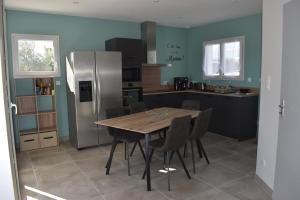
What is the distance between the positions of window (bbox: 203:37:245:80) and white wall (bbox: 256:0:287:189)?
276 cm

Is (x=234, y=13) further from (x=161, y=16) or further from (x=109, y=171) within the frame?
(x=109, y=171)

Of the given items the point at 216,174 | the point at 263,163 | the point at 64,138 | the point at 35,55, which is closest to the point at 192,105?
the point at 216,174

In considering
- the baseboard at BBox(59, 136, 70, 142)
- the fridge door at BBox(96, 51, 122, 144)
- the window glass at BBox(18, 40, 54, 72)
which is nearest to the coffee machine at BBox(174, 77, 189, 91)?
the fridge door at BBox(96, 51, 122, 144)

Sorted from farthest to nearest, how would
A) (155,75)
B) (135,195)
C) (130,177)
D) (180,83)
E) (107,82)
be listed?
(180,83) → (155,75) → (107,82) → (130,177) → (135,195)

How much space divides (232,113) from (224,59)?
64.0 inches

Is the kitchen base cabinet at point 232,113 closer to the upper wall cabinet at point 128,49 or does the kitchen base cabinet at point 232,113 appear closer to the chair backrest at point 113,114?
the upper wall cabinet at point 128,49

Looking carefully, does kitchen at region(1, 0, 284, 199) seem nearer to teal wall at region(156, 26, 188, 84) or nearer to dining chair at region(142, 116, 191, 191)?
teal wall at region(156, 26, 188, 84)

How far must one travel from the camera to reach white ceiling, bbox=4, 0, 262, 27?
4.15m

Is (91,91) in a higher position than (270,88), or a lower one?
lower

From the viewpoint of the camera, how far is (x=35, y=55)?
4871 mm

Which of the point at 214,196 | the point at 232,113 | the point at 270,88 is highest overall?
the point at 270,88

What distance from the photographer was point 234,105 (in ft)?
16.4

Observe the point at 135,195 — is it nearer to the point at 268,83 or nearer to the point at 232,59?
the point at 268,83

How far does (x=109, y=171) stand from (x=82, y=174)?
0.39 m
